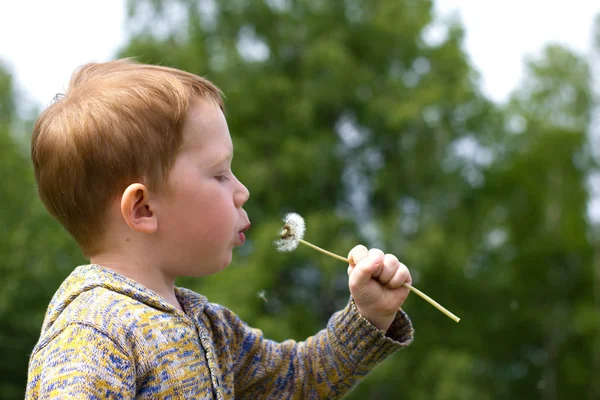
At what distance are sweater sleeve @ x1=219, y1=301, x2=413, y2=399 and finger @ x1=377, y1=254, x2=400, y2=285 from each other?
0.13m

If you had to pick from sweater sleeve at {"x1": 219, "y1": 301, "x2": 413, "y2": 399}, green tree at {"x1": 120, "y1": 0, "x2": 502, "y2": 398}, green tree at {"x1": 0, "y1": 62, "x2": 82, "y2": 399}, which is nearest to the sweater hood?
sweater sleeve at {"x1": 219, "y1": 301, "x2": 413, "y2": 399}

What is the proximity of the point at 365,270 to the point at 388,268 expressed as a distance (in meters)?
0.06

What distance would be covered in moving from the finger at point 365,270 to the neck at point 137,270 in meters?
0.36

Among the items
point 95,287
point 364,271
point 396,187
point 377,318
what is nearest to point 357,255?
point 364,271

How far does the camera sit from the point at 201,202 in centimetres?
148

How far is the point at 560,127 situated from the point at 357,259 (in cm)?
1680

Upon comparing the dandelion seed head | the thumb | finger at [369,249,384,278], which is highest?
finger at [369,249,384,278]

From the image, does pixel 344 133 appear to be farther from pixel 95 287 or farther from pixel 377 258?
pixel 95 287

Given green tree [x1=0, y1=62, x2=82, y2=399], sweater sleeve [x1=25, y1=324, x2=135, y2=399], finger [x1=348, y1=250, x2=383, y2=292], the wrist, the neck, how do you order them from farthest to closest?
green tree [x1=0, y1=62, x2=82, y2=399] → the wrist → finger [x1=348, y1=250, x2=383, y2=292] → the neck → sweater sleeve [x1=25, y1=324, x2=135, y2=399]

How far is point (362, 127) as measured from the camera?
16.0 m

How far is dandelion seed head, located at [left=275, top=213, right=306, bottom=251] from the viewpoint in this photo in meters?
1.73

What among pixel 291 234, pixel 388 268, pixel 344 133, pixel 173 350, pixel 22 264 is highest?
pixel 344 133

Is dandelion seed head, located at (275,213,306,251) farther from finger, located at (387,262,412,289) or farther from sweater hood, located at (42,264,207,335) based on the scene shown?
sweater hood, located at (42,264,207,335)

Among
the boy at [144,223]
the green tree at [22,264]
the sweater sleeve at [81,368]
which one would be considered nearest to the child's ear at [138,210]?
the boy at [144,223]
